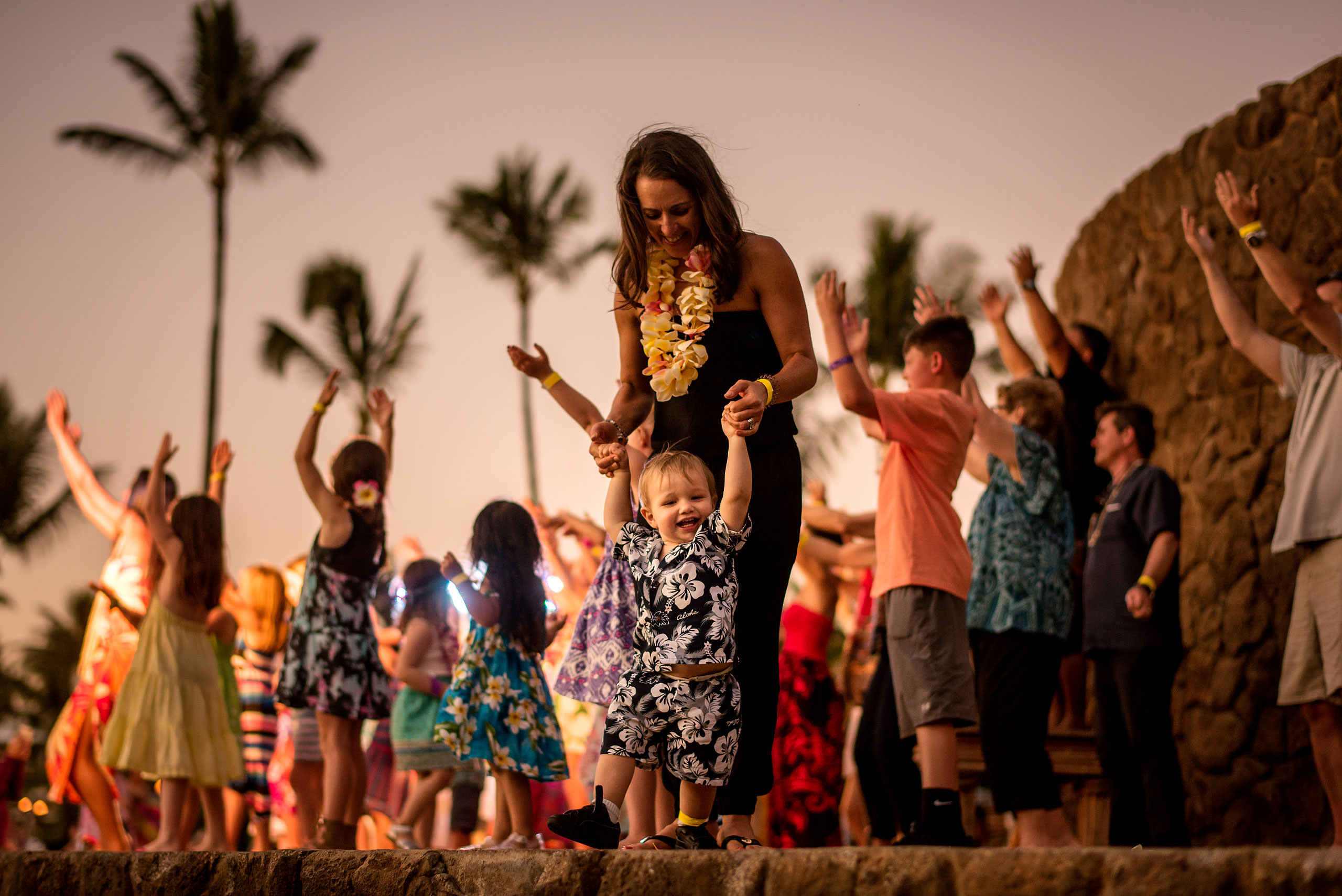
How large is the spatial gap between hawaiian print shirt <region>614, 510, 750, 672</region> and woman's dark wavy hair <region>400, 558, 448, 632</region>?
2.97m

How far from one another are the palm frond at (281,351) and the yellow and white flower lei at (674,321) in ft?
74.9

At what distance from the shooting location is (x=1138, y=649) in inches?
202

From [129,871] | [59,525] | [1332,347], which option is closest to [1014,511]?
[1332,347]

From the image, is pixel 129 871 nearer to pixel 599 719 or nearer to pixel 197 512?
pixel 197 512

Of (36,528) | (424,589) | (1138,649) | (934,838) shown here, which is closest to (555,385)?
(934,838)

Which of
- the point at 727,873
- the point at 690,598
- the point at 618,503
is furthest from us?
the point at 618,503

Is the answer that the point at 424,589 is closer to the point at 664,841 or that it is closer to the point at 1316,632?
the point at 664,841

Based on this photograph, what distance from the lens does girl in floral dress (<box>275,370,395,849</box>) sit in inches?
213

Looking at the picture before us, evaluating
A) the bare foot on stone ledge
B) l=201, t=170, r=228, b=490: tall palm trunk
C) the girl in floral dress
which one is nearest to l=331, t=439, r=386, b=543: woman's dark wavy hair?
the girl in floral dress

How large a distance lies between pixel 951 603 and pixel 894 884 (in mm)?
1943

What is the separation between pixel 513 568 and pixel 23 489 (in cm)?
2931

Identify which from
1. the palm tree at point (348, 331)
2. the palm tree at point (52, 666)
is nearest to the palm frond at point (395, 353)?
the palm tree at point (348, 331)

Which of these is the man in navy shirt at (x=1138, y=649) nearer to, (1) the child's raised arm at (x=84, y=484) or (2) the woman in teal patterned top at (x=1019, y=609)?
(2) the woman in teal patterned top at (x=1019, y=609)

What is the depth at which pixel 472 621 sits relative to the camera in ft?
15.6
